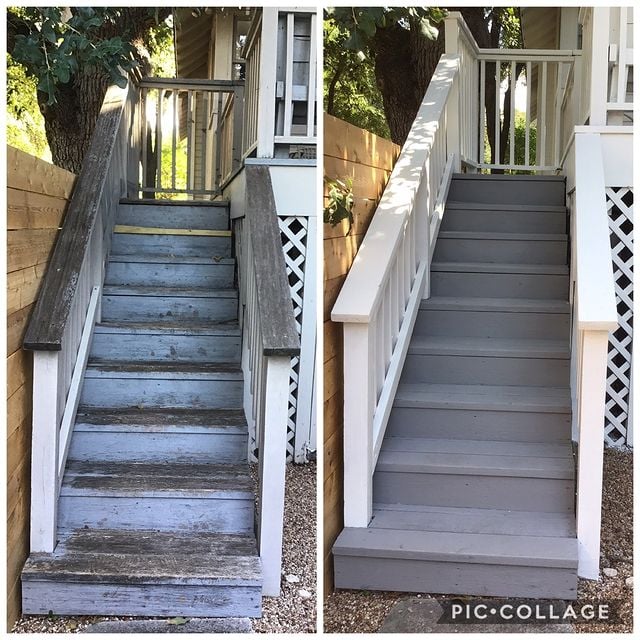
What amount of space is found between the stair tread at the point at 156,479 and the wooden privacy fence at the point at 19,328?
0.38m

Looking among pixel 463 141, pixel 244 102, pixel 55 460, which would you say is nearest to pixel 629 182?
pixel 463 141

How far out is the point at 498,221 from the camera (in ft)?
17.8

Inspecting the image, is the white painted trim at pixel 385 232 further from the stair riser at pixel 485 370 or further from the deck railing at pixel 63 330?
the deck railing at pixel 63 330

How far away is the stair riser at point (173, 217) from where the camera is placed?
5586 millimetres

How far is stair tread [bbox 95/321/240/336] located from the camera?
14.4ft

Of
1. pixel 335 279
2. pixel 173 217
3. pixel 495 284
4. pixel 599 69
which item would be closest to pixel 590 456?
pixel 335 279

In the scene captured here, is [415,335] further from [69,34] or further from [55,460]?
[69,34]

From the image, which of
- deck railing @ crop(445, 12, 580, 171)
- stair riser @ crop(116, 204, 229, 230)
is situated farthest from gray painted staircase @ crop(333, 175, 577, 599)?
stair riser @ crop(116, 204, 229, 230)

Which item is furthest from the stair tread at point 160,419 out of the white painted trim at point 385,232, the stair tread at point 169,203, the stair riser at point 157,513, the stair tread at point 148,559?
the stair tread at point 169,203

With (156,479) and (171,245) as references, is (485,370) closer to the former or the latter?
(156,479)

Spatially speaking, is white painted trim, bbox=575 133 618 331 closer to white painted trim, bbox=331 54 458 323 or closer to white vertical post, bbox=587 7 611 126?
white vertical post, bbox=587 7 611 126

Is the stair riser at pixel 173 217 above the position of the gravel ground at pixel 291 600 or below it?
above

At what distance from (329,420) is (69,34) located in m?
2.32

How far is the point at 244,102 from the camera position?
6086mm
